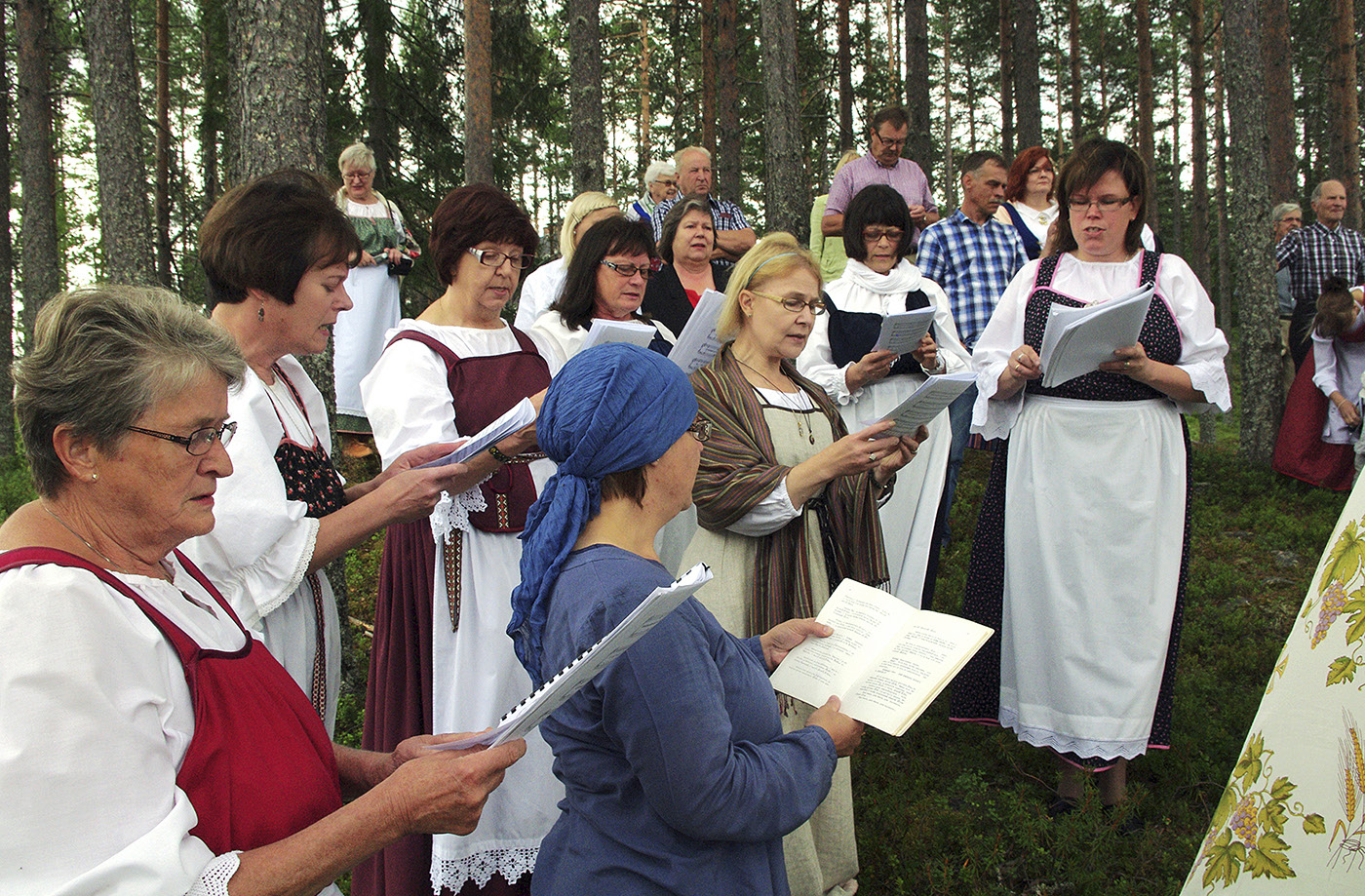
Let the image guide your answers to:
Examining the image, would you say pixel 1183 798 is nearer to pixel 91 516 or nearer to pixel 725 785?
pixel 725 785

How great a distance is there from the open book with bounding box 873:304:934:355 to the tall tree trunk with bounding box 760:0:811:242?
4044mm

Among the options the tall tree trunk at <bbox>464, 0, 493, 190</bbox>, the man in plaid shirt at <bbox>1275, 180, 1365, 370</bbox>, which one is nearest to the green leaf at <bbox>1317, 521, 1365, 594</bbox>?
the man in plaid shirt at <bbox>1275, 180, 1365, 370</bbox>

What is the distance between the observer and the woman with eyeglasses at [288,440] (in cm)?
225

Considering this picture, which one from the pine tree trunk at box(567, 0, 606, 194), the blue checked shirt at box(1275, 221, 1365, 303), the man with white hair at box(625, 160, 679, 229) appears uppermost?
the pine tree trunk at box(567, 0, 606, 194)

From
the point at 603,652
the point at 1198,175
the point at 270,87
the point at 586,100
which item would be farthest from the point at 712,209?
A: the point at 1198,175

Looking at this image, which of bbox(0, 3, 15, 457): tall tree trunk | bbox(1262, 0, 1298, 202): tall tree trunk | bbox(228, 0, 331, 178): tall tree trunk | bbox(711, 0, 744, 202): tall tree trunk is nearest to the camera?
bbox(228, 0, 331, 178): tall tree trunk

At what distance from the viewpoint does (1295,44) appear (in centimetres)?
2320

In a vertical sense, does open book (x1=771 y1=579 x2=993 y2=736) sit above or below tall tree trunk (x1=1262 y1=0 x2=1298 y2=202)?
below

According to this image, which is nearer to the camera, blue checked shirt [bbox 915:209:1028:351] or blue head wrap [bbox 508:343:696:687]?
blue head wrap [bbox 508:343:696:687]

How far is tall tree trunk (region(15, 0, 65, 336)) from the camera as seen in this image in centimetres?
1155

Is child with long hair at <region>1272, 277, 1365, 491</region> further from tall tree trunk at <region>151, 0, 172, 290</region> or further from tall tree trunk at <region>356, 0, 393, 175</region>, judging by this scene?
tall tree trunk at <region>151, 0, 172, 290</region>

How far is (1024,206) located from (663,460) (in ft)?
17.0

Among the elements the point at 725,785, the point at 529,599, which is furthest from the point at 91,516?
the point at 725,785

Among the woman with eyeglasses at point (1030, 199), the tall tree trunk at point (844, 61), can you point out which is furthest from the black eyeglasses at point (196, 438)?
the tall tree trunk at point (844, 61)
